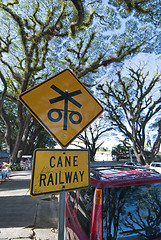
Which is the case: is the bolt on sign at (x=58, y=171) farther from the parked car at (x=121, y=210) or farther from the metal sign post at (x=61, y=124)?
the parked car at (x=121, y=210)

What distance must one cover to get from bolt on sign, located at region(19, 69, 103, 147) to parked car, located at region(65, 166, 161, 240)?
26.0 inches

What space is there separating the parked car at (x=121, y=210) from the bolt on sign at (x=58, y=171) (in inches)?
9.9

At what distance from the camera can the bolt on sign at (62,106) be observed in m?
1.48

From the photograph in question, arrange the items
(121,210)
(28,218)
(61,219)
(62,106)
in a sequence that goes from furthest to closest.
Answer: (28,218)
(62,106)
(121,210)
(61,219)

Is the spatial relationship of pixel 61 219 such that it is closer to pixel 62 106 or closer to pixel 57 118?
pixel 57 118

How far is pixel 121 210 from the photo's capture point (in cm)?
151

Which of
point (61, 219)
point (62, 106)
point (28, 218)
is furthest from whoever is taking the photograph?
point (28, 218)

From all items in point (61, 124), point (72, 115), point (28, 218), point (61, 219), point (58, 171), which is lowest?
point (28, 218)

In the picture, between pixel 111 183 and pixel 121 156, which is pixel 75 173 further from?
pixel 121 156

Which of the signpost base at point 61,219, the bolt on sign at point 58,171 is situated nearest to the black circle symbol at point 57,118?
the bolt on sign at point 58,171

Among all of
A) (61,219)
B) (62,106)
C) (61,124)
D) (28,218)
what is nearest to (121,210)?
(61,219)

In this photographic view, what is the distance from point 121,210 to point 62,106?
127 cm

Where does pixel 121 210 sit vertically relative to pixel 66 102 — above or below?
below

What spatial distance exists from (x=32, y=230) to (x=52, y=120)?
3.17 metres
